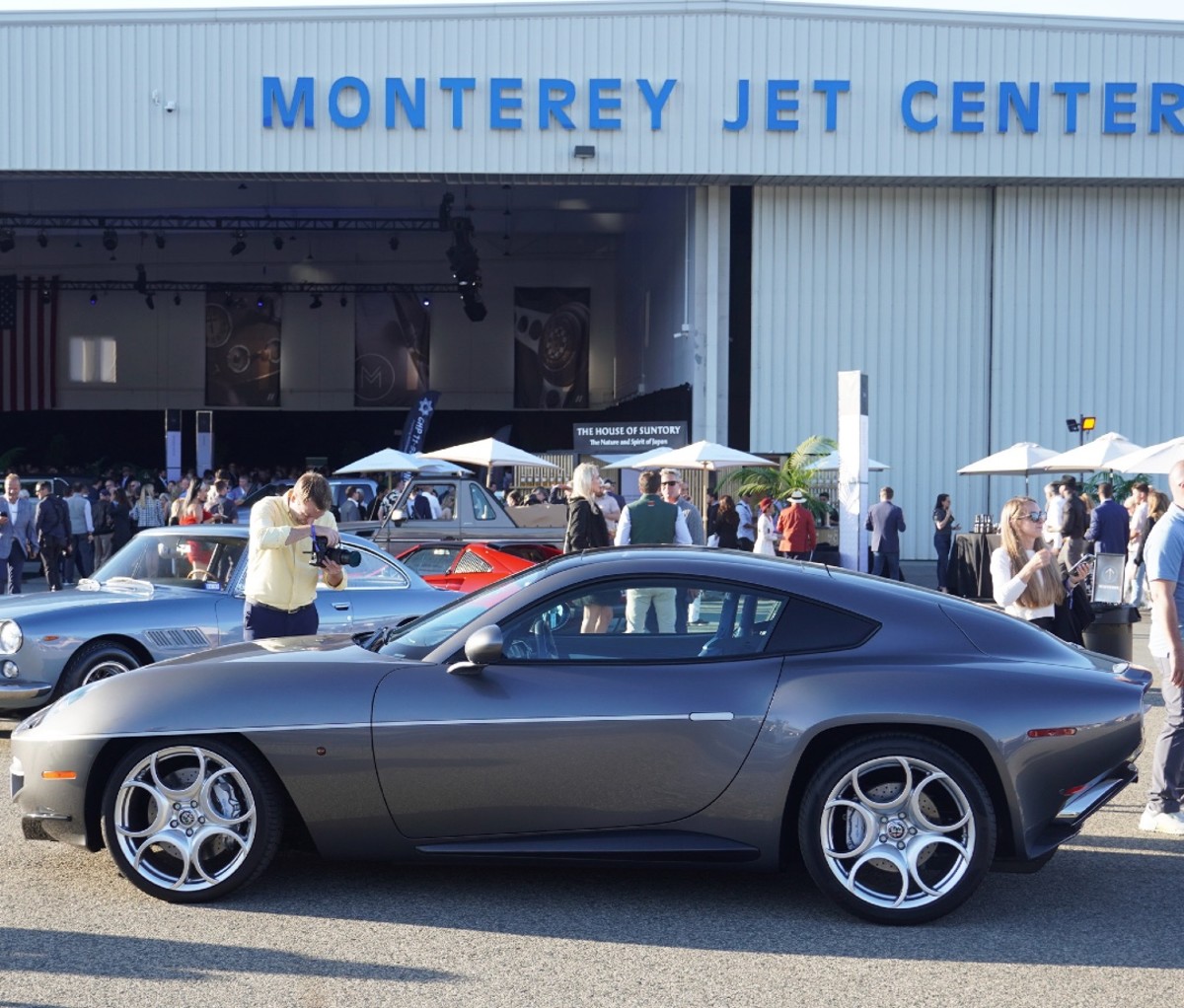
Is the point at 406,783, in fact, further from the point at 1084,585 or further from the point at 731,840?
the point at 1084,585

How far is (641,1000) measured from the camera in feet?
13.7

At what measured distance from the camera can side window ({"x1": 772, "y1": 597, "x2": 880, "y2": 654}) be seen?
515 centimetres

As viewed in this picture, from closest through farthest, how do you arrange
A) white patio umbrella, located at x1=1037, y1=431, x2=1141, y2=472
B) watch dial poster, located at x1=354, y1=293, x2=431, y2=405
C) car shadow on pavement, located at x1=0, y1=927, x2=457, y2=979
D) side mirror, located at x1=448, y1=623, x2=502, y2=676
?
1. car shadow on pavement, located at x1=0, y1=927, x2=457, y2=979
2. side mirror, located at x1=448, y1=623, x2=502, y2=676
3. white patio umbrella, located at x1=1037, y1=431, x2=1141, y2=472
4. watch dial poster, located at x1=354, y1=293, x2=431, y2=405

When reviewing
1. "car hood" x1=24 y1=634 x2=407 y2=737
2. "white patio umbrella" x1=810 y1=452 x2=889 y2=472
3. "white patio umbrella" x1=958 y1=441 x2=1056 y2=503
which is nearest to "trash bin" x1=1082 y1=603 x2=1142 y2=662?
"car hood" x1=24 y1=634 x2=407 y2=737

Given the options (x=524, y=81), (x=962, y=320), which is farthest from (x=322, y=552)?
(x=962, y=320)

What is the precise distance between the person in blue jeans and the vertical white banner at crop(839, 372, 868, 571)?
30.1 feet

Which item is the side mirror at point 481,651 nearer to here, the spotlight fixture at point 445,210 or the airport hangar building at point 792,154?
the airport hangar building at point 792,154

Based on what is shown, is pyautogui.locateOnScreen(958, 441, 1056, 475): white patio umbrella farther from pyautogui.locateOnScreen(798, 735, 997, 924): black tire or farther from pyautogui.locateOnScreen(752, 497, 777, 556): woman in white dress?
pyautogui.locateOnScreen(798, 735, 997, 924): black tire

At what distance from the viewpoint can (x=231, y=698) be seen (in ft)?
16.8

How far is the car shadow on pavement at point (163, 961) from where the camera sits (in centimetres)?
437

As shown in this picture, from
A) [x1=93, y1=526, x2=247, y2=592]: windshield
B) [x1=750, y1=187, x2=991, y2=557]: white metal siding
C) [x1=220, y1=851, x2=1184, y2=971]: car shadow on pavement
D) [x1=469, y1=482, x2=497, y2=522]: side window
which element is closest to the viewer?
[x1=220, y1=851, x2=1184, y2=971]: car shadow on pavement

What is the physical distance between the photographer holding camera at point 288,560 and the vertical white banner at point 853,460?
9.47 metres

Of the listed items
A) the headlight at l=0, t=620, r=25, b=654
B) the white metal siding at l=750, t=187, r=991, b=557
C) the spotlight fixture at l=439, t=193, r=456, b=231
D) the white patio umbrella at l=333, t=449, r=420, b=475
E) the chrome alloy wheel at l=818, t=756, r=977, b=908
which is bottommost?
the chrome alloy wheel at l=818, t=756, r=977, b=908

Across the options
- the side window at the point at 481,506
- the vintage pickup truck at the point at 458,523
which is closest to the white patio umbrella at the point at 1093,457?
the vintage pickup truck at the point at 458,523
